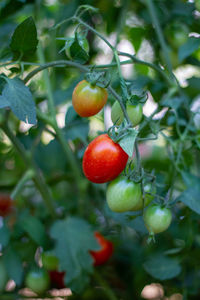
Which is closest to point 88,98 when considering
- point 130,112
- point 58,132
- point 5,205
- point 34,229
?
point 130,112

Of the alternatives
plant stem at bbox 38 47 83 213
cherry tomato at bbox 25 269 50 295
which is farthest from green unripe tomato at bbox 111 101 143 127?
cherry tomato at bbox 25 269 50 295

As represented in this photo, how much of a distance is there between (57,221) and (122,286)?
34 cm

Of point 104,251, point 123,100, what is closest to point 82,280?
point 104,251

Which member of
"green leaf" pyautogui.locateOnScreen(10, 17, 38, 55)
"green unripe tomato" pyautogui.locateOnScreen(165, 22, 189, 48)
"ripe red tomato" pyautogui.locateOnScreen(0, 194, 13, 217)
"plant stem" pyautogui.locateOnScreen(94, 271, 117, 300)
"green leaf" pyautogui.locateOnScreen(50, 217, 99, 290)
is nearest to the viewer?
"green leaf" pyautogui.locateOnScreen(10, 17, 38, 55)

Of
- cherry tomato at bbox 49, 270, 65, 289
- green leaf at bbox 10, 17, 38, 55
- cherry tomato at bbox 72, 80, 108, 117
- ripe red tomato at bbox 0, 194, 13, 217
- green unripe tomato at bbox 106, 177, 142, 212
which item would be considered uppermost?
green leaf at bbox 10, 17, 38, 55

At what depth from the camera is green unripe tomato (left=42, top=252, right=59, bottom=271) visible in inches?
35.6

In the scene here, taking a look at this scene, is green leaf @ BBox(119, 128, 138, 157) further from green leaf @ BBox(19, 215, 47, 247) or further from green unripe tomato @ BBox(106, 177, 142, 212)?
green leaf @ BBox(19, 215, 47, 247)

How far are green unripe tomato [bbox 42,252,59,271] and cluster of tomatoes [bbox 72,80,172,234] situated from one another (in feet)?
1.49

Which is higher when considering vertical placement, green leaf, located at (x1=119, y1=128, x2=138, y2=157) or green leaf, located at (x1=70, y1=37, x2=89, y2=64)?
green leaf, located at (x1=70, y1=37, x2=89, y2=64)

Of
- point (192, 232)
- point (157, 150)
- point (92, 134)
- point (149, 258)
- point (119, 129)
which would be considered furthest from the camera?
point (157, 150)

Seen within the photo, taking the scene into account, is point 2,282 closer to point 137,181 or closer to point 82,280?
point 82,280

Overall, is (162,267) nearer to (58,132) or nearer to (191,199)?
(191,199)

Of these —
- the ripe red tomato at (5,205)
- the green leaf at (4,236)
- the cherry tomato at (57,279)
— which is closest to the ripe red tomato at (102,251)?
the cherry tomato at (57,279)

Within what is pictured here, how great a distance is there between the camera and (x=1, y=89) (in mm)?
540
